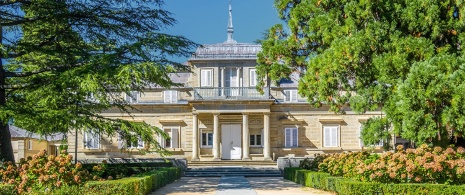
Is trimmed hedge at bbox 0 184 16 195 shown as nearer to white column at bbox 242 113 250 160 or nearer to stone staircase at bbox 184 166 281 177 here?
stone staircase at bbox 184 166 281 177

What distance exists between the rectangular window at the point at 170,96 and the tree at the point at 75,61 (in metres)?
15.2

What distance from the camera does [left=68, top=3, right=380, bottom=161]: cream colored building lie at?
33.7m

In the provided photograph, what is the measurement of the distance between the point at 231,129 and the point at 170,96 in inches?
164

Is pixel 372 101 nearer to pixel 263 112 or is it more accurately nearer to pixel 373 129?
pixel 373 129

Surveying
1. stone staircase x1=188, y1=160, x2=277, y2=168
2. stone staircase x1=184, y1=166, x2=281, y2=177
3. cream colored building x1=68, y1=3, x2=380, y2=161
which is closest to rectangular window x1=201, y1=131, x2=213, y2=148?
cream colored building x1=68, y1=3, x2=380, y2=161

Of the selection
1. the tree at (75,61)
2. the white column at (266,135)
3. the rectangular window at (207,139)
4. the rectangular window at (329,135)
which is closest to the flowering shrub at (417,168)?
the tree at (75,61)

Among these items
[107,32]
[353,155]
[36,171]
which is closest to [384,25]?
[353,155]

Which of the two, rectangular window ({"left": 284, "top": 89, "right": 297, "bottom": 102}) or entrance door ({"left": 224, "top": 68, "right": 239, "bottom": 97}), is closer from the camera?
entrance door ({"left": 224, "top": 68, "right": 239, "bottom": 97})

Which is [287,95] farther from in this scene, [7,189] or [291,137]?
[7,189]

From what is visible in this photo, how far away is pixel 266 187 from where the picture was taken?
19484mm

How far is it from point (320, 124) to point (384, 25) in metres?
17.2

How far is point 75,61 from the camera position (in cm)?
1866

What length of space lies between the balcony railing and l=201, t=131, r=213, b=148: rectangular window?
2.60 meters

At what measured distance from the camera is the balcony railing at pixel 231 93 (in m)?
33.2
